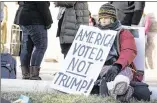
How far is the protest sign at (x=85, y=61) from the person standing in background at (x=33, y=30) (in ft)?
3.38

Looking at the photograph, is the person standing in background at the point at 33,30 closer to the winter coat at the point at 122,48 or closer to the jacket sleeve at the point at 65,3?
the jacket sleeve at the point at 65,3

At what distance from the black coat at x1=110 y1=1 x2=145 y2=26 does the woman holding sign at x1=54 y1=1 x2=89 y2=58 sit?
46 cm

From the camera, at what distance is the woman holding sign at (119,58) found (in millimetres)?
5168

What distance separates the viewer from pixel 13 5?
496 inches

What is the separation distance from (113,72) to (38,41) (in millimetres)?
1755

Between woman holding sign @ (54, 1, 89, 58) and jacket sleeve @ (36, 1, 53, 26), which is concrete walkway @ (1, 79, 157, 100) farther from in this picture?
woman holding sign @ (54, 1, 89, 58)

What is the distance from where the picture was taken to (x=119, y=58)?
5.57 metres

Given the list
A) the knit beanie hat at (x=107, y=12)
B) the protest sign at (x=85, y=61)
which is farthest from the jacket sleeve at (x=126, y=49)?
the knit beanie hat at (x=107, y=12)

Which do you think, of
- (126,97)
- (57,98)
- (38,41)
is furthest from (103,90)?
(38,41)

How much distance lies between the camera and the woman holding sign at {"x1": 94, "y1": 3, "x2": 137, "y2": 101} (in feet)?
17.0

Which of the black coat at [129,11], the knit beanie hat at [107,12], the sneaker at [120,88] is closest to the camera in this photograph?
the sneaker at [120,88]

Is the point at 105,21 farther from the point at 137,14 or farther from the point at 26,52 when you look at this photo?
the point at 137,14

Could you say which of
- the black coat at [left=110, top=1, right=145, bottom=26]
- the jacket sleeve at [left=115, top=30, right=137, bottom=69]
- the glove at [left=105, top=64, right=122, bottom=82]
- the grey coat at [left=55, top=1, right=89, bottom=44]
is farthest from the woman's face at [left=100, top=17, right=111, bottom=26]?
the black coat at [left=110, top=1, right=145, bottom=26]

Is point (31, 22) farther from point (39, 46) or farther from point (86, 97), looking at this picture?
point (86, 97)
